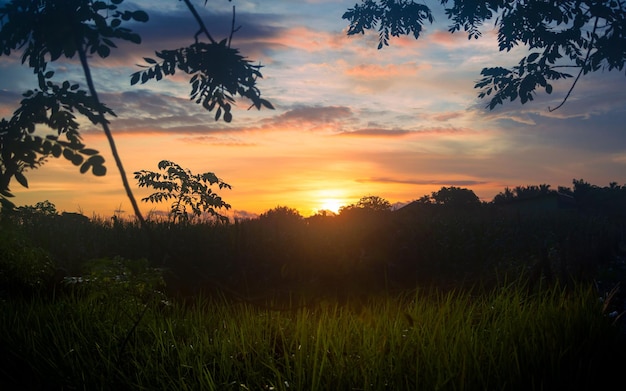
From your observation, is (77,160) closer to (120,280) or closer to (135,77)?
(135,77)

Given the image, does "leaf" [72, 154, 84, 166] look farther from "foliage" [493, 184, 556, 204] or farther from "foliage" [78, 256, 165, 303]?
"foliage" [493, 184, 556, 204]

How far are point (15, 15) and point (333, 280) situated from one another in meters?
8.85

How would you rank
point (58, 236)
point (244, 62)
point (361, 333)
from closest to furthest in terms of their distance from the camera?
1. point (244, 62)
2. point (361, 333)
3. point (58, 236)

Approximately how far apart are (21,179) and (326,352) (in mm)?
2393

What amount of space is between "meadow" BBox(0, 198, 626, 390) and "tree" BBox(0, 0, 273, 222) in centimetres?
105

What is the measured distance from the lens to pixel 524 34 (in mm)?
9352

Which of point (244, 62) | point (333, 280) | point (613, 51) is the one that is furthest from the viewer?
point (333, 280)

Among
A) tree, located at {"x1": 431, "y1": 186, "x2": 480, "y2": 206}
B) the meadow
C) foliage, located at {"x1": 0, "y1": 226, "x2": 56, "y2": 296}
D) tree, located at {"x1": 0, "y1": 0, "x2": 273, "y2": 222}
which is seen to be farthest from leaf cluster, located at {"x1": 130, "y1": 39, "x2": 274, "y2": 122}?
tree, located at {"x1": 431, "y1": 186, "x2": 480, "y2": 206}

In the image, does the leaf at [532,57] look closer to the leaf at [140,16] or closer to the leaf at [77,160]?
the leaf at [140,16]

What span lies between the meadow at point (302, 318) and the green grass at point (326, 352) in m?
0.02

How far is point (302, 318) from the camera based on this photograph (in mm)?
4785

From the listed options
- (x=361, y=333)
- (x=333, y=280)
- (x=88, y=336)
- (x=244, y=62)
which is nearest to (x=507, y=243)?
(x=333, y=280)

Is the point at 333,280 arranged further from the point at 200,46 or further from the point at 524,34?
the point at 200,46

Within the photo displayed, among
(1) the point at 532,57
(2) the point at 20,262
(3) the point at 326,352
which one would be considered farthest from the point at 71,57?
(1) the point at 532,57
